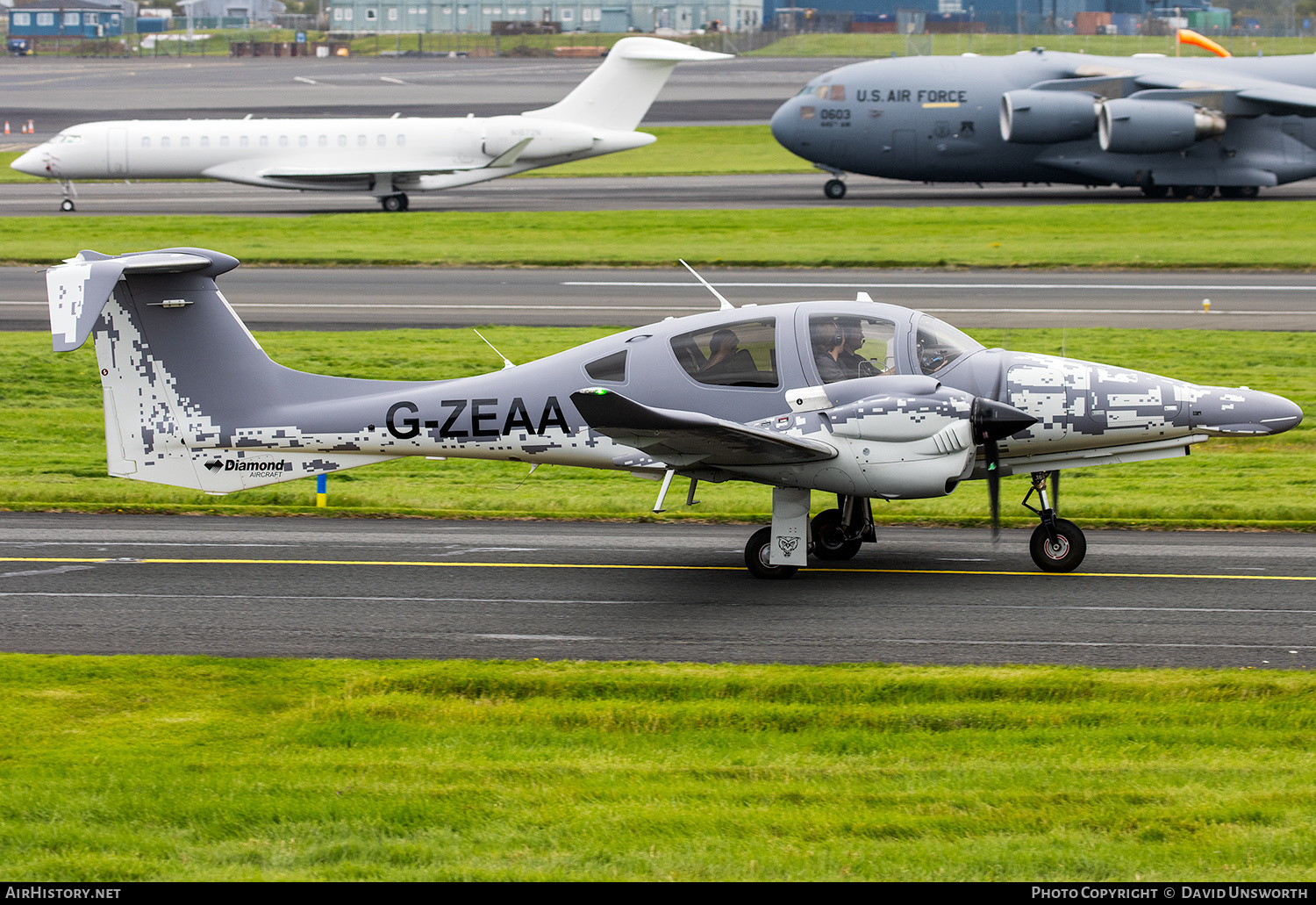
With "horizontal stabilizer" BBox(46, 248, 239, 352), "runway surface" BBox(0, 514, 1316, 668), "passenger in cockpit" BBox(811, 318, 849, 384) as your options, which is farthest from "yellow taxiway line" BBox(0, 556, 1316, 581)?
"horizontal stabilizer" BBox(46, 248, 239, 352)

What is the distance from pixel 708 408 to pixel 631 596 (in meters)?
2.06

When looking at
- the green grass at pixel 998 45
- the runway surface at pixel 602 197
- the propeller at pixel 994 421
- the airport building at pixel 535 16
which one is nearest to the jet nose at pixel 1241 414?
the propeller at pixel 994 421

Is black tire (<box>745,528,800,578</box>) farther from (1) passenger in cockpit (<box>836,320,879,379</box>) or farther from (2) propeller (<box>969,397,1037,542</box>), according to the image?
(2) propeller (<box>969,397,1037,542</box>)

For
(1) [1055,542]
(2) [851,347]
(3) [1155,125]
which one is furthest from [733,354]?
(3) [1155,125]

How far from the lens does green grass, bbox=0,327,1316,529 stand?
17.8 m

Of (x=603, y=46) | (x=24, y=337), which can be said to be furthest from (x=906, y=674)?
(x=603, y=46)

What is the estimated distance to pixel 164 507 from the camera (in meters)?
18.2

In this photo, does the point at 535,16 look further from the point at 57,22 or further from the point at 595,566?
the point at 595,566

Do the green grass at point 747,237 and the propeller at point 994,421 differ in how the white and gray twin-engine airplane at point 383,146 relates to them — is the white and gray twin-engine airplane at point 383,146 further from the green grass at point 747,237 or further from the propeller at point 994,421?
the propeller at point 994,421

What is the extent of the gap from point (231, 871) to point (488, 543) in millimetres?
8793

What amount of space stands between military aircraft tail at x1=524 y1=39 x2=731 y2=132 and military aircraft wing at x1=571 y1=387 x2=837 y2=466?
37103mm

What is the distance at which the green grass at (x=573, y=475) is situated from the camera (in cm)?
1784

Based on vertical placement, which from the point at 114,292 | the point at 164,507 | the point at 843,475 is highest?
the point at 114,292
